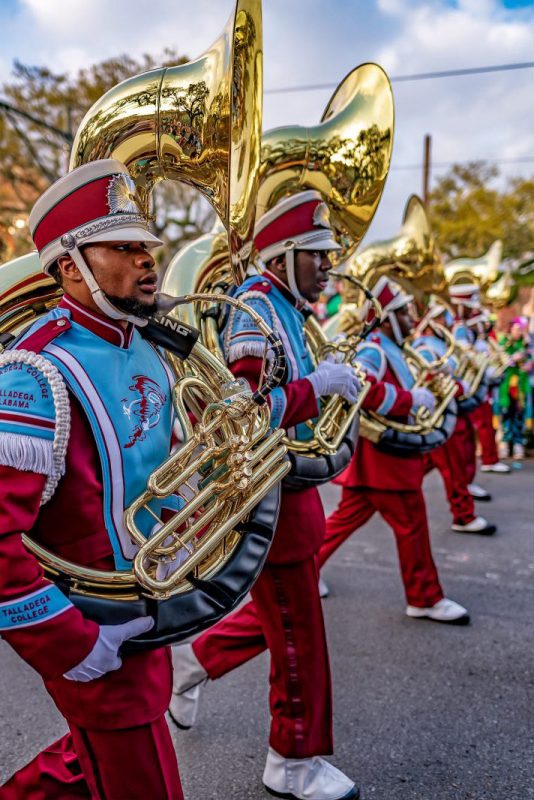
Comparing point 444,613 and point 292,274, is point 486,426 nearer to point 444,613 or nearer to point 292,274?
point 444,613

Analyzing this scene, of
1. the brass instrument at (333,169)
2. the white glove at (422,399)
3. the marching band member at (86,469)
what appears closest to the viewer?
the marching band member at (86,469)

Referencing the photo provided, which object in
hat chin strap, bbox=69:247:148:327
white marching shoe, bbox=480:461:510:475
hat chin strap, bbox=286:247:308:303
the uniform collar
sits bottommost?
white marching shoe, bbox=480:461:510:475

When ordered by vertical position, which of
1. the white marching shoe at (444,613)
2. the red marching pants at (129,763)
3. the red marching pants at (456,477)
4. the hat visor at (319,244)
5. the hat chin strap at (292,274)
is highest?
the hat visor at (319,244)

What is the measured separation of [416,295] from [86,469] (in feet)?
15.2

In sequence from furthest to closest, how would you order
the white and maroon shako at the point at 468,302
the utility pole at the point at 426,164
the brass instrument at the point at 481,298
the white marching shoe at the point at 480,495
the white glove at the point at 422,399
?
the utility pole at the point at 426,164
the white and maroon shako at the point at 468,302
the white marching shoe at the point at 480,495
the brass instrument at the point at 481,298
the white glove at the point at 422,399

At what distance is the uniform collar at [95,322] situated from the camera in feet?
5.12

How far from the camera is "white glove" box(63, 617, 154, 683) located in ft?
4.34

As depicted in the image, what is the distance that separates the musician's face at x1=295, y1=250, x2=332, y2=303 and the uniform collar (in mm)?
1136

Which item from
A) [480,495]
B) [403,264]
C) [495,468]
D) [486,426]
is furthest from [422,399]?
[495,468]

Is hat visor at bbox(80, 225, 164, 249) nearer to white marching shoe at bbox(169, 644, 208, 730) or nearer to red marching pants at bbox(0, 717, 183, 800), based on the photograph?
red marching pants at bbox(0, 717, 183, 800)

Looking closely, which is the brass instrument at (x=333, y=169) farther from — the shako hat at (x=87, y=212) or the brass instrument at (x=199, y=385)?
the shako hat at (x=87, y=212)

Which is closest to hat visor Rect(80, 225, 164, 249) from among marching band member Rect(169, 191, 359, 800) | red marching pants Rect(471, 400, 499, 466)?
marching band member Rect(169, 191, 359, 800)

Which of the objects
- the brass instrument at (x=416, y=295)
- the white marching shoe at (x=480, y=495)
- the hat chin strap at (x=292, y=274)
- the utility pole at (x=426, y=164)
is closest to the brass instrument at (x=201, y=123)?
the hat chin strap at (x=292, y=274)

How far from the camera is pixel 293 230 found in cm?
260
